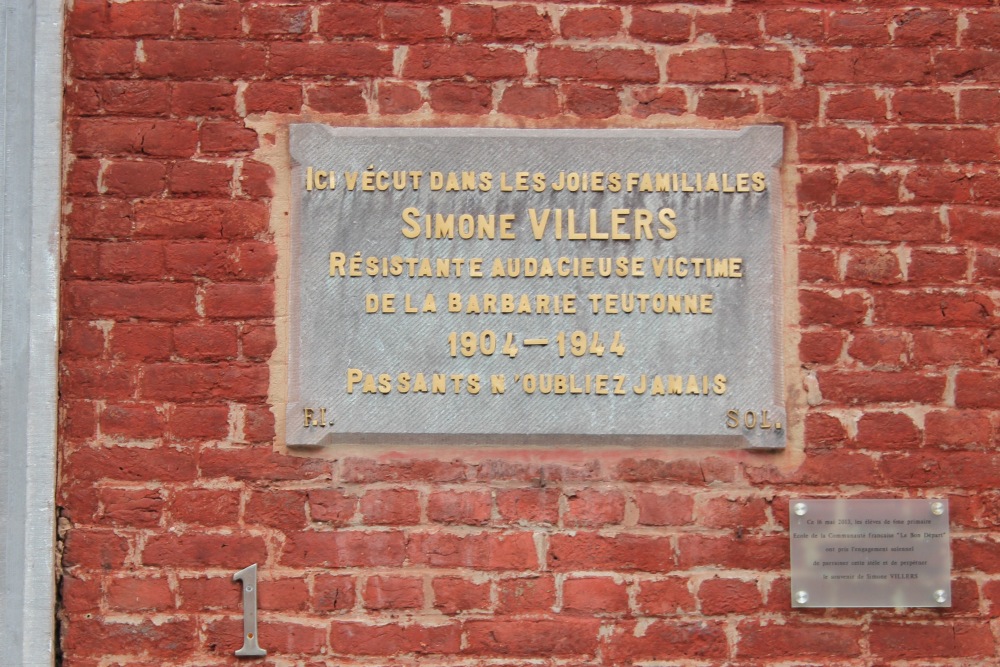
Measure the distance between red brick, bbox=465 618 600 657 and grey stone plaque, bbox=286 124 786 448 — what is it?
1.58 ft

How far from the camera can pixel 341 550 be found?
2799 millimetres

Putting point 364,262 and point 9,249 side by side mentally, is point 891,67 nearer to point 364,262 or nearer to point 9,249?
point 364,262

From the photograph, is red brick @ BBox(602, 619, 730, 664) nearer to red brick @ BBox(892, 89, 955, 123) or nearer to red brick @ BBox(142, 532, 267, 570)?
red brick @ BBox(142, 532, 267, 570)

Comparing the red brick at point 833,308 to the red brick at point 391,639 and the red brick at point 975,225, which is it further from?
the red brick at point 391,639

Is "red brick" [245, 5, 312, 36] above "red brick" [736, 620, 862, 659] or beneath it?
above

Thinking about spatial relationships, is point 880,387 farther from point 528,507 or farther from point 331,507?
point 331,507

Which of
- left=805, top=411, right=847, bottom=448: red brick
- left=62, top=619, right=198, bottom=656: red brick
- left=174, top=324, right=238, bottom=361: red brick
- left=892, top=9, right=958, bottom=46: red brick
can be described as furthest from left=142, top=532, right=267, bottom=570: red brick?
left=892, top=9, right=958, bottom=46: red brick

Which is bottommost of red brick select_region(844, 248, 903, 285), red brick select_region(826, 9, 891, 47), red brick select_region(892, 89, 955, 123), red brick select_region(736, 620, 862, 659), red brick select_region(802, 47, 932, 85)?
red brick select_region(736, 620, 862, 659)

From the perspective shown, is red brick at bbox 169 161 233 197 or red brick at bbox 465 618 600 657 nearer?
red brick at bbox 465 618 600 657

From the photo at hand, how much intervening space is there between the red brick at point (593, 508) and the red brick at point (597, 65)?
44.5 inches

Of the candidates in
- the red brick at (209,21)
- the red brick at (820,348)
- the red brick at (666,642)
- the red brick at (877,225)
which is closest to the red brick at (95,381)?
the red brick at (209,21)

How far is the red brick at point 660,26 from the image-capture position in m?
2.94

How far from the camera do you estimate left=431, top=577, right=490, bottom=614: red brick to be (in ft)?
9.14

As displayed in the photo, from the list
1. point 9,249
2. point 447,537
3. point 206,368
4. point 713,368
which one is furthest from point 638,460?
point 9,249
